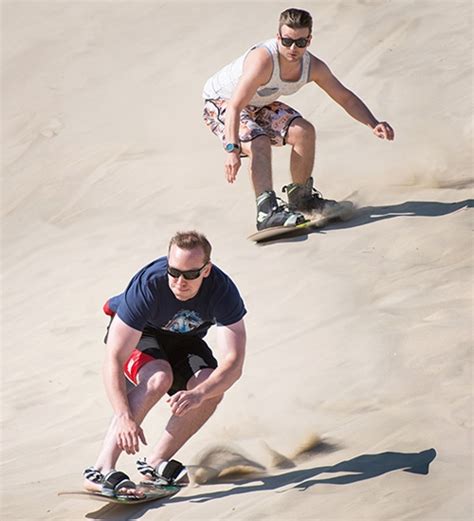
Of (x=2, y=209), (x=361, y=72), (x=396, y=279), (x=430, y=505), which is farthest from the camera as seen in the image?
(x=361, y=72)

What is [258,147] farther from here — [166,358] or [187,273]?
[187,273]

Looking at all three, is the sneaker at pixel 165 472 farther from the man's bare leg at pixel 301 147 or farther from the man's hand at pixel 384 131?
the man's bare leg at pixel 301 147

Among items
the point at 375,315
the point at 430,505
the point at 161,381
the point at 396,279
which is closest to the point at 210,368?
the point at 161,381

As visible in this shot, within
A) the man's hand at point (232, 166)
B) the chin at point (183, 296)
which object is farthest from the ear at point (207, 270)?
the man's hand at point (232, 166)

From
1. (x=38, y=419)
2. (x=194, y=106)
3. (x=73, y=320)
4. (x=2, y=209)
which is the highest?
(x=194, y=106)

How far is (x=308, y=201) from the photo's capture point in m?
9.01

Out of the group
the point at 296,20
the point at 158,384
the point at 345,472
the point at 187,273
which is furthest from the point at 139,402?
the point at 296,20

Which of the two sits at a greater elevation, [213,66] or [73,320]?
[213,66]

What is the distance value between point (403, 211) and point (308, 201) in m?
0.67

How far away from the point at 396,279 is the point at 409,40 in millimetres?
5044

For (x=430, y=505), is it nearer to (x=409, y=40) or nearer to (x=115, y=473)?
(x=115, y=473)

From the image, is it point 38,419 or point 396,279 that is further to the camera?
point 396,279

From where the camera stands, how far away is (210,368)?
5852 mm

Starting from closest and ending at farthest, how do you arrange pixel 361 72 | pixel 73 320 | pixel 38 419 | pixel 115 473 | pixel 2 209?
pixel 115 473 → pixel 38 419 → pixel 73 320 → pixel 2 209 → pixel 361 72
